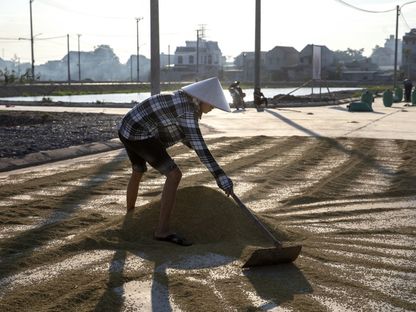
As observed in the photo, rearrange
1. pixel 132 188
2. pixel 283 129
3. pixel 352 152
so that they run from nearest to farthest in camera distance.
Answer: pixel 132 188 < pixel 352 152 < pixel 283 129

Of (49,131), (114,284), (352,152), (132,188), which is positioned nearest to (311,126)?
(352,152)

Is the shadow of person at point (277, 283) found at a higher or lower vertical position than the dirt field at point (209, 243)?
lower

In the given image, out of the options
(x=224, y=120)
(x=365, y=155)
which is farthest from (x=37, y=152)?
(x=224, y=120)

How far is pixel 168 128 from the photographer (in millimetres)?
4918

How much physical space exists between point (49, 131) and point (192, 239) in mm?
9110


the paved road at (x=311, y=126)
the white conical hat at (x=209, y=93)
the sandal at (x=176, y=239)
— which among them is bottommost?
the sandal at (x=176, y=239)

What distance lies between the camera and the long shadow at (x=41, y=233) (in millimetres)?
4496

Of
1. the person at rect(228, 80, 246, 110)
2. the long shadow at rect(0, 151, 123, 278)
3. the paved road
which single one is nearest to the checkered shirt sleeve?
the long shadow at rect(0, 151, 123, 278)

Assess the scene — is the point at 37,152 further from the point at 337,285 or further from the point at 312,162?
the point at 337,285

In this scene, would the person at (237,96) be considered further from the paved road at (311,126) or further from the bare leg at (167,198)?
the bare leg at (167,198)

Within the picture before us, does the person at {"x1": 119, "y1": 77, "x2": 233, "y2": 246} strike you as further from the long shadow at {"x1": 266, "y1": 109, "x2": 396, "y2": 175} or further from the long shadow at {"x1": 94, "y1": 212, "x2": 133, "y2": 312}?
the long shadow at {"x1": 266, "y1": 109, "x2": 396, "y2": 175}

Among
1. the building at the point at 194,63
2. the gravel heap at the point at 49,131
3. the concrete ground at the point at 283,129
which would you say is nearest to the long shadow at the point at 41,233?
the concrete ground at the point at 283,129

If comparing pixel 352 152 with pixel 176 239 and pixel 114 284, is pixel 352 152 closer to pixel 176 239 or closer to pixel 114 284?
pixel 176 239

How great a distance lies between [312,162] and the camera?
9477mm
